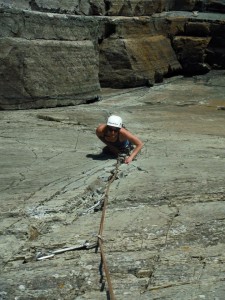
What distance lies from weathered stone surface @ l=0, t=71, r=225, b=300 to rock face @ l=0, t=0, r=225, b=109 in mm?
978

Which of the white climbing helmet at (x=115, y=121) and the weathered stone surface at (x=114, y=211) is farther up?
the white climbing helmet at (x=115, y=121)

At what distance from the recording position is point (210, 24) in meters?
13.4

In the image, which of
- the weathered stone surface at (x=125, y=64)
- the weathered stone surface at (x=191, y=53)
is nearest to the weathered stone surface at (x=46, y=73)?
the weathered stone surface at (x=125, y=64)

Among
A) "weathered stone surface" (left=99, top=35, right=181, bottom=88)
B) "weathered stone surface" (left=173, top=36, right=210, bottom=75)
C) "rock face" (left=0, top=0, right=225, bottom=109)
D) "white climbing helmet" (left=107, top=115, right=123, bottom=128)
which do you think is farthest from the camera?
"weathered stone surface" (left=173, top=36, right=210, bottom=75)

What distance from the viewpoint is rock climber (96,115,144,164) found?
6.25m

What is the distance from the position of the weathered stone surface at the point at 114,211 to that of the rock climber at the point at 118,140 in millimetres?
135

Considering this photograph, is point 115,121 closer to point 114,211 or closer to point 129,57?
point 114,211

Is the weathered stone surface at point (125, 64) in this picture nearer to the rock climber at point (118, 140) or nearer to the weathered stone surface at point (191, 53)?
the weathered stone surface at point (191, 53)

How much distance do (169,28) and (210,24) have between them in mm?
1018

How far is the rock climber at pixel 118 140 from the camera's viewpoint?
625 cm

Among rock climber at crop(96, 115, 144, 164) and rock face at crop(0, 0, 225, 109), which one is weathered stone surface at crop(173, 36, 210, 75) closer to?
rock face at crop(0, 0, 225, 109)

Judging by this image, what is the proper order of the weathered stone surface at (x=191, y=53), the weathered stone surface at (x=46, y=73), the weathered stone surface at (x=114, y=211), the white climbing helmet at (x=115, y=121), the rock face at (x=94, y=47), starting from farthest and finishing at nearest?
the weathered stone surface at (x=191, y=53), the rock face at (x=94, y=47), the weathered stone surface at (x=46, y=73), the white climbing helmet at (x=115, y=121), the weathered stone surface at (x=114, y=211)

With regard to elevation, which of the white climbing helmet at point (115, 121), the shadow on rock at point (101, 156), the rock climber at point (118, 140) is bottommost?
the shadow on rock at point (101, 156)

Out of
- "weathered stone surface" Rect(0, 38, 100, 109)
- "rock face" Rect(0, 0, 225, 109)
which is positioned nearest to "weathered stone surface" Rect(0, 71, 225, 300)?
"weathered stone surface" Rect(0, 38, 100, 109)
